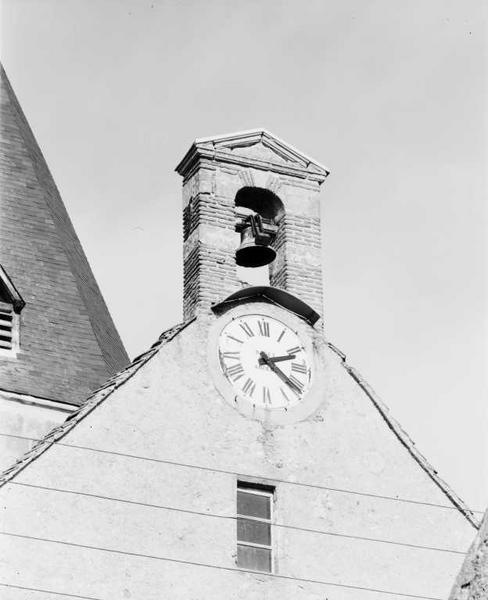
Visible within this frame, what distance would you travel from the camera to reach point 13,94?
22.8 meters

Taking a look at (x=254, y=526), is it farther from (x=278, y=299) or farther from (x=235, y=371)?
(x=278, y=299)

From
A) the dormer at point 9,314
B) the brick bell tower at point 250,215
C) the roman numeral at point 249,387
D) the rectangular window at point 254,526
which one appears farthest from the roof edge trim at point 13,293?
the rectangular window at point 254,526

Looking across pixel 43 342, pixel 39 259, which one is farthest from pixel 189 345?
pixel 39 259

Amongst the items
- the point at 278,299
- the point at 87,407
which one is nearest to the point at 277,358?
the point at 278,299

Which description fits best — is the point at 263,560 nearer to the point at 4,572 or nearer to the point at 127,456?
the point at 127,456

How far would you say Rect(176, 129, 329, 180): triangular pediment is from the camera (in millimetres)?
15680

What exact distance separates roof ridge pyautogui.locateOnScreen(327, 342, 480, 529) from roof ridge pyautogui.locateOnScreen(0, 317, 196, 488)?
1813 millimetres

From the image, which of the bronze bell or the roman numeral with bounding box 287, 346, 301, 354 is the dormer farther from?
the roman numeral with bounding box 287, 346, 301, 354

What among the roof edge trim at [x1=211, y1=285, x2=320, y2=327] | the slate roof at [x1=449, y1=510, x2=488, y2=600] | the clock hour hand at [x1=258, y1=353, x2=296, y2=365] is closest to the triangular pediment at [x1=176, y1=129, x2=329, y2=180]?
the roof edge trim at [x1=211, y1=285, x2=320, y2=327]

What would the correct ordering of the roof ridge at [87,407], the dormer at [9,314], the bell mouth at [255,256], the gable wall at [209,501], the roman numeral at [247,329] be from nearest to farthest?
the gable wall at [209,501] → the roof ridge at [87,407] → the roman numeral at [247,329] → the bell mouth at [255,256] → the dormer at [9,314]

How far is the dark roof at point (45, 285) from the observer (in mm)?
18584

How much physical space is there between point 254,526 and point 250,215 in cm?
365

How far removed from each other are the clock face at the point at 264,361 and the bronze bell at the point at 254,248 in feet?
3.31

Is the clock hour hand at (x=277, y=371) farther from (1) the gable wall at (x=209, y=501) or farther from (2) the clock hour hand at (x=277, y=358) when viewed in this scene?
(1) the gable wall at (x=209, y=501)
